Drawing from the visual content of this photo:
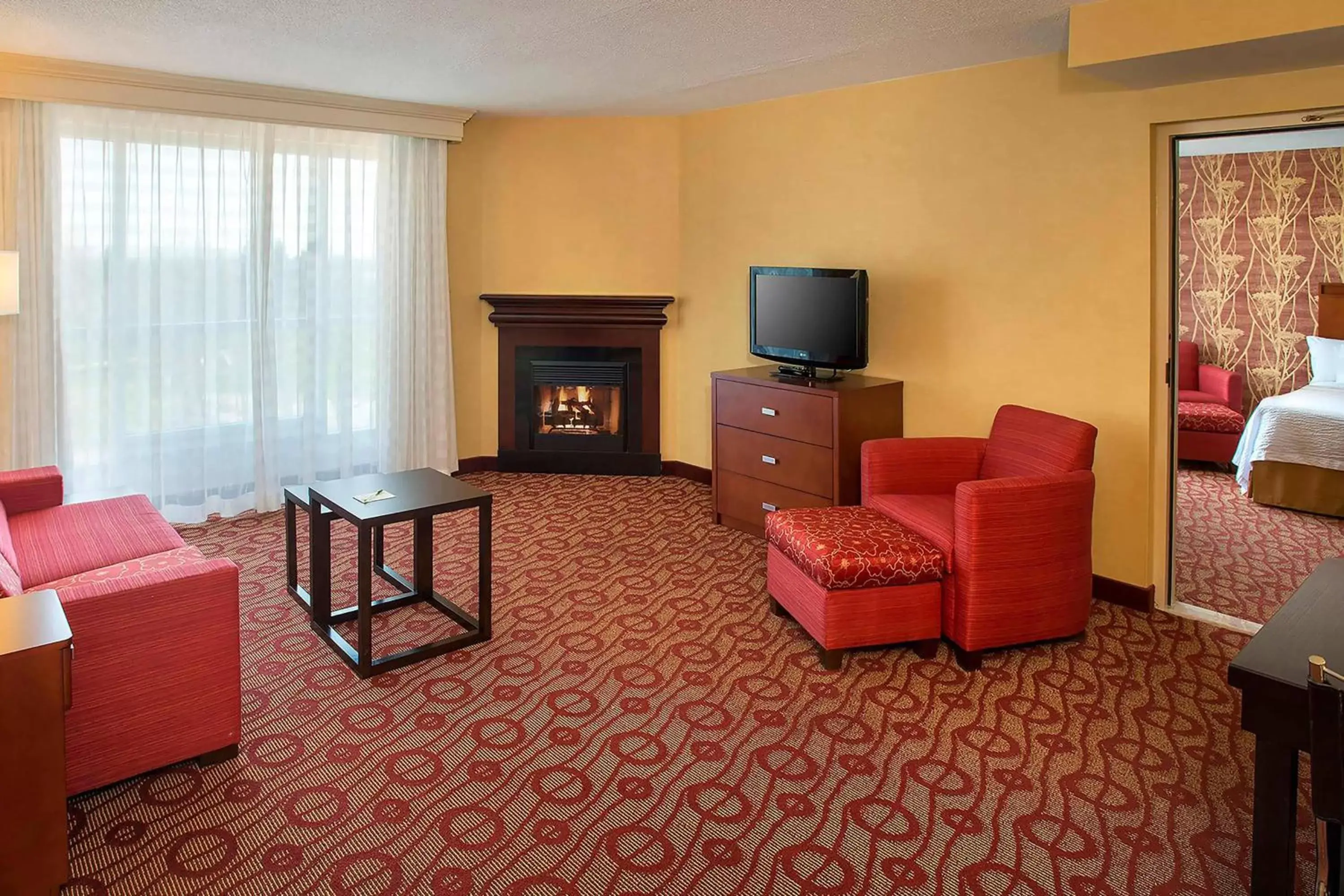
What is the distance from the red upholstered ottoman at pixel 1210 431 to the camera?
6105 millimetres

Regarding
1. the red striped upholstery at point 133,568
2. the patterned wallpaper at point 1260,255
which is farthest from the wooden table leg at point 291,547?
the patterned wallpaper at point 1260,255

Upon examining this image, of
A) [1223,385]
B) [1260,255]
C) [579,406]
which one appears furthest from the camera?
[579,406]

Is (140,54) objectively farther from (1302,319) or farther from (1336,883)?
(1302,319)

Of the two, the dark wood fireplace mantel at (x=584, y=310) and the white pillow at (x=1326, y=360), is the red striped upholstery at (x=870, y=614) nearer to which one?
the dark wood fireplace mantel at (x=584, y=310)

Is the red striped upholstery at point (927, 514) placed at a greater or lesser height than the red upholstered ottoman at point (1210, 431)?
lesser

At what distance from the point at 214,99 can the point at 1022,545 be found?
5.02 m

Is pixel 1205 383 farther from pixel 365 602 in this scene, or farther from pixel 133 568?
pixel 133 568

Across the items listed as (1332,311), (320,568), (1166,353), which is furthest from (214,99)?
(1332,311)

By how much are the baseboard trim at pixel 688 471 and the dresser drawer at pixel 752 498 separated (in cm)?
98

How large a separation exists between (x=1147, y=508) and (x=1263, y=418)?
88.2 inches

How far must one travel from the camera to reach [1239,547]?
16.9 ft

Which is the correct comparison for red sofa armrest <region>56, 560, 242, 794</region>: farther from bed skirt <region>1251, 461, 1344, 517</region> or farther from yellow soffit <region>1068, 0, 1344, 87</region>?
bed skirt <region>1251, 461, 1344, 517</region>

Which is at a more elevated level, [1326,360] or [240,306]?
[240,306]

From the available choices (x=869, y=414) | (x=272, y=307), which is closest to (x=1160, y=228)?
(x=869, y=414)
